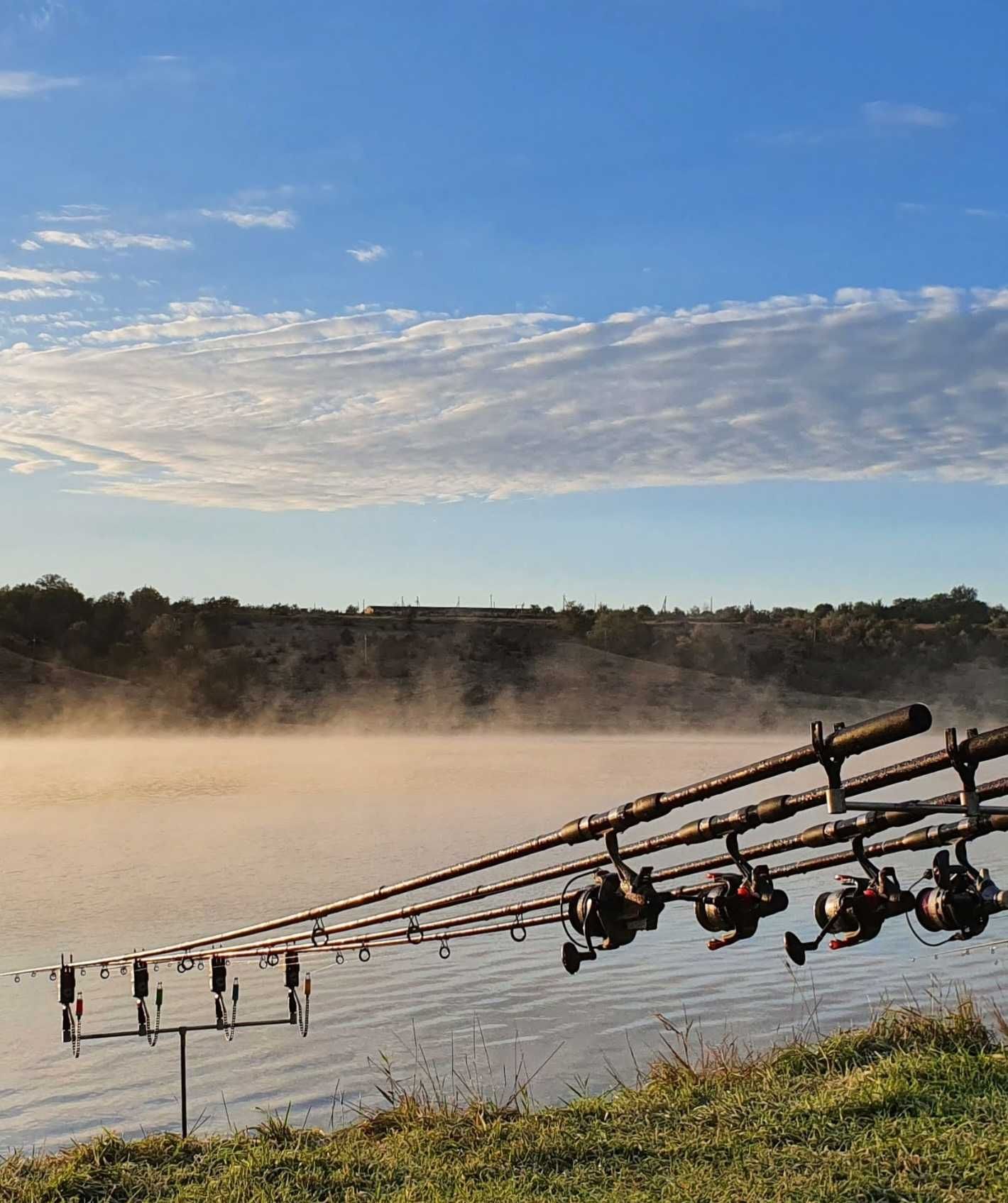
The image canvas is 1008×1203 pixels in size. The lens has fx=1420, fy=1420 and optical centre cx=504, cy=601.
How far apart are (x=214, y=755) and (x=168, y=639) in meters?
14.3

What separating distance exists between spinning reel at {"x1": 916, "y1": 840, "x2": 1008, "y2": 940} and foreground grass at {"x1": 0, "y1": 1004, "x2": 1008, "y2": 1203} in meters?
3.26

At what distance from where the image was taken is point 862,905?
5.49m

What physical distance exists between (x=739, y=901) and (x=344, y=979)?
49.1 ft

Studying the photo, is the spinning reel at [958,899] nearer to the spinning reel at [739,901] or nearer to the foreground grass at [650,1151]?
the spinning reel at [739,901]

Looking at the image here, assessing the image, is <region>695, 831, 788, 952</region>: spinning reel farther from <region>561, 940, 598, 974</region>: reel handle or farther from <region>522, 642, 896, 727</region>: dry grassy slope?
<region>522, 642, 896, 727</region>: dry grassy slope

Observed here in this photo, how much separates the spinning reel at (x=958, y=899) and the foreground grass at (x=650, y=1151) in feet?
10.7

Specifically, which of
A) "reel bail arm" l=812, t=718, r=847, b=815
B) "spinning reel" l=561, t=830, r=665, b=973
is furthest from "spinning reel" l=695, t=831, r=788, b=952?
"reel bail arm" l=812, t=718, r=847, b=815

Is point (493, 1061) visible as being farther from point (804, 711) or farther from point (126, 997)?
point (804, 711)

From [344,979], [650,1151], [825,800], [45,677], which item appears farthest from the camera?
[45,677]

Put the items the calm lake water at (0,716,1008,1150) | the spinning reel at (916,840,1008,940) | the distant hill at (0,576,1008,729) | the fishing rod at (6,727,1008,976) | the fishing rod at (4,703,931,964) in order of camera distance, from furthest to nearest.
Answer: the distant hill at (0,576,1008,729) → the calm lake water at (0,716,1008,1150) → the spinning reel at (916,840,1008,940) → the fishing rod at (6,727,1008,976) → the fishing rod at (4,703,931,964)

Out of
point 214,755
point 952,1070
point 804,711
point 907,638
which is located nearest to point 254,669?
point 214,755

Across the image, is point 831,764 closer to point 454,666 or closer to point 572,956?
point 572,956

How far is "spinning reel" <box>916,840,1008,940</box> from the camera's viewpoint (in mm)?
5430

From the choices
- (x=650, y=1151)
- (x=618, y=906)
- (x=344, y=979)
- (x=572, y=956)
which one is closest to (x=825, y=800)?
(x=618, y=906)
